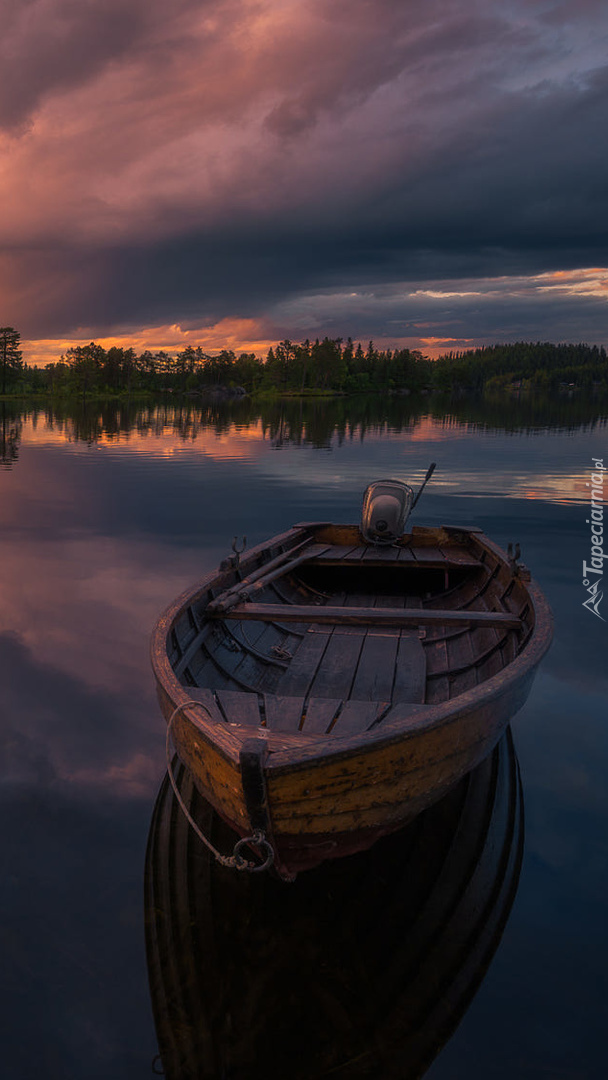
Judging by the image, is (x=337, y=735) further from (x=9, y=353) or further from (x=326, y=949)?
(x=9, y=353)

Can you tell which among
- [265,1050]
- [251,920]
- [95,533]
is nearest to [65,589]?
[95,533]

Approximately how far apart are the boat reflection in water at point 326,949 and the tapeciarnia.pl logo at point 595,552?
8.43 metres

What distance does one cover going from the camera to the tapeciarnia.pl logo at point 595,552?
1337 cm

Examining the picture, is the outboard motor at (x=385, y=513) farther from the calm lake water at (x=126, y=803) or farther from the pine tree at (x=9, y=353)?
the pine tree at (x=9, y=353)

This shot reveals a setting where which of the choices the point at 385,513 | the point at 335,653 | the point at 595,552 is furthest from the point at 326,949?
the point at 595,552

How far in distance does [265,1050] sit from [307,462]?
112ft

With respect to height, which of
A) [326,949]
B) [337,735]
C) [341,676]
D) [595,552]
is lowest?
[326,949]

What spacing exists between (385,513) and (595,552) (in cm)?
907

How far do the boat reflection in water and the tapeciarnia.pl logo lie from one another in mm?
8434

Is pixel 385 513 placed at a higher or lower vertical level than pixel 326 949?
higher

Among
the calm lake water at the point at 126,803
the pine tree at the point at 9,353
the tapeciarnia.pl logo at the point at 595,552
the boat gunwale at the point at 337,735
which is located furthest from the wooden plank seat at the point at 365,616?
the pine tree at the point at 9,353

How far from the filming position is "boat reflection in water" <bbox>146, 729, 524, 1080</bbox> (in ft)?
12.3

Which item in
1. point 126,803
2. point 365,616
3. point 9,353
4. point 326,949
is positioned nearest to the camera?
point 326,949

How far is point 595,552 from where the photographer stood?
17.5 meters
